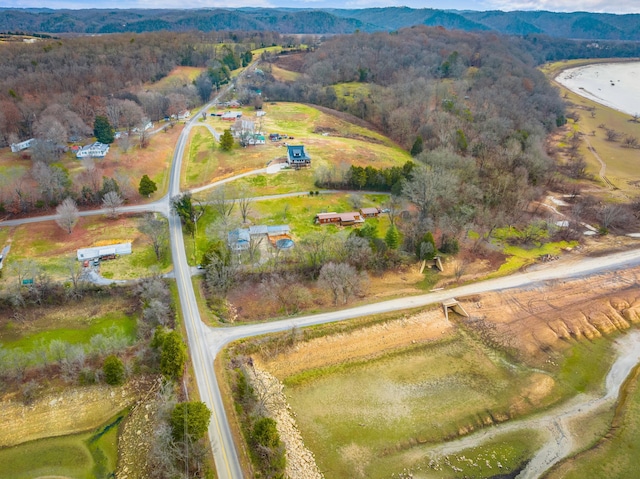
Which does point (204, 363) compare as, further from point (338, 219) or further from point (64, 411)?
point (338, 219)

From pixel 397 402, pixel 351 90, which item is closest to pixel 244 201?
pixel 397 402

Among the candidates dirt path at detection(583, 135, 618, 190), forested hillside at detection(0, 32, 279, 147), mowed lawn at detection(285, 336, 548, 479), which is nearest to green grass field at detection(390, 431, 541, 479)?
mowed lawn at detection(285, 336, 548, 479)

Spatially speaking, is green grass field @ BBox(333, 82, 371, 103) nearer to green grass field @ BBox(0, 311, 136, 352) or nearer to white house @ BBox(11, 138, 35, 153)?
white house @ BBox(11, 138, 35, 153)

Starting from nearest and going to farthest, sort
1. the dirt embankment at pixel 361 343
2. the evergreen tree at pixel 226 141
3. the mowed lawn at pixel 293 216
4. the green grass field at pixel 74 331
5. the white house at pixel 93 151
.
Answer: the dirt embankment at pixel 361 343 → the green grass field at pixel 74 331 → the mowed lawn at pixel 293 216 → the white house at pixel 93 151 → the evergreen tree at pixel 226 141

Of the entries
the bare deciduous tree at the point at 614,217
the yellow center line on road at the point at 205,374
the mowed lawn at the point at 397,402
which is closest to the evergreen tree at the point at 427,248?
the mowed lawn at the point at 397,402

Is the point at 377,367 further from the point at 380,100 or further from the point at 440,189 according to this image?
the point at 380,100

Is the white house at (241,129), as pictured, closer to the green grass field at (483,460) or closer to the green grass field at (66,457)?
the green grass field at (66,457)
